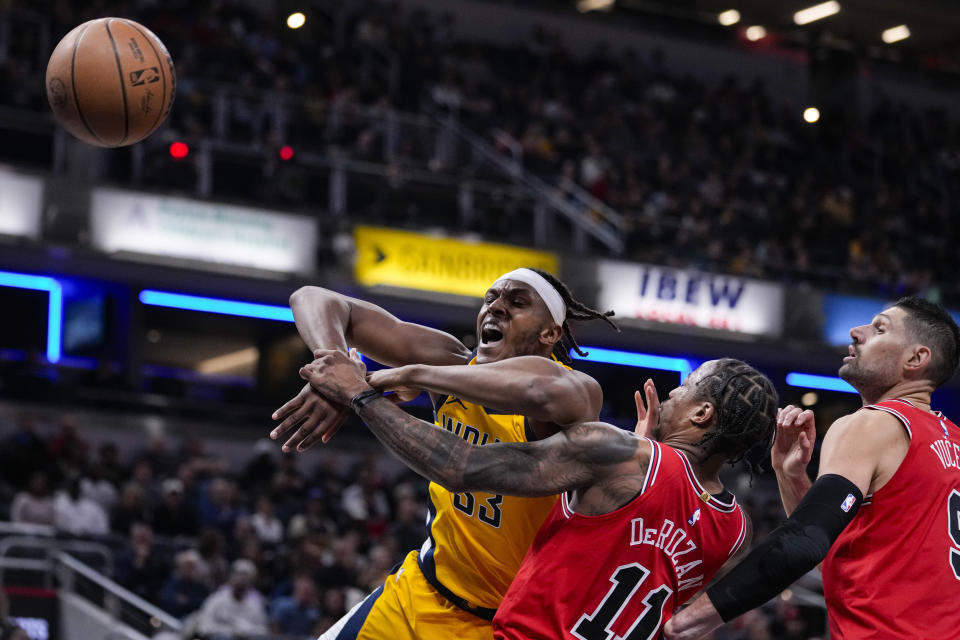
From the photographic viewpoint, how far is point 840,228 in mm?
25000

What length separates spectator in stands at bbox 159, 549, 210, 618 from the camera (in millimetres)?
12523

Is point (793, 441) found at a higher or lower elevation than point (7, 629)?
higher

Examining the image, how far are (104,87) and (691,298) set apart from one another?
16085 mm

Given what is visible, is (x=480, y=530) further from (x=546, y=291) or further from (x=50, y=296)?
(x=50, y=296)

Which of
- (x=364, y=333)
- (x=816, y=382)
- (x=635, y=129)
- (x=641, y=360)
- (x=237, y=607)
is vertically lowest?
(x=237, y=607)

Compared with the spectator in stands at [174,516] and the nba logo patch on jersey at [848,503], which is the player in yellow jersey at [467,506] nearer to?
the nba logo patch on jersey at [848,503]

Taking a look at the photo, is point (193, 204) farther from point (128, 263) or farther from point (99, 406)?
point (99, 406)

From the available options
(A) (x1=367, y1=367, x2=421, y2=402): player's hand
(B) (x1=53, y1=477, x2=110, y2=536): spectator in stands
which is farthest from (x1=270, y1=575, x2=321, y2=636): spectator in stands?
(A) (x1=367, y1=367, x2=421, y2=402): player's hand

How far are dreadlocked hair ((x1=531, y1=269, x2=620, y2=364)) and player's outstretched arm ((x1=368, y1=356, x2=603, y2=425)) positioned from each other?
2.56ft

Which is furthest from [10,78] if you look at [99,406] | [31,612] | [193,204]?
[31,612]

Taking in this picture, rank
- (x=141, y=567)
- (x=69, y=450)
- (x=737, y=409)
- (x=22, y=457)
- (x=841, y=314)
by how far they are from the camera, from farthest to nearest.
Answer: (x=841, y=314) → (x=69, y=450) → (x=22, y=457) → (x=141, y=567) → (x=737, y=409)

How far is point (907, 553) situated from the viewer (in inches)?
167

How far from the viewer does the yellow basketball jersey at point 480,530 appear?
4.66 metres

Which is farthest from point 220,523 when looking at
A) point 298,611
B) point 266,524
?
point 298,611
